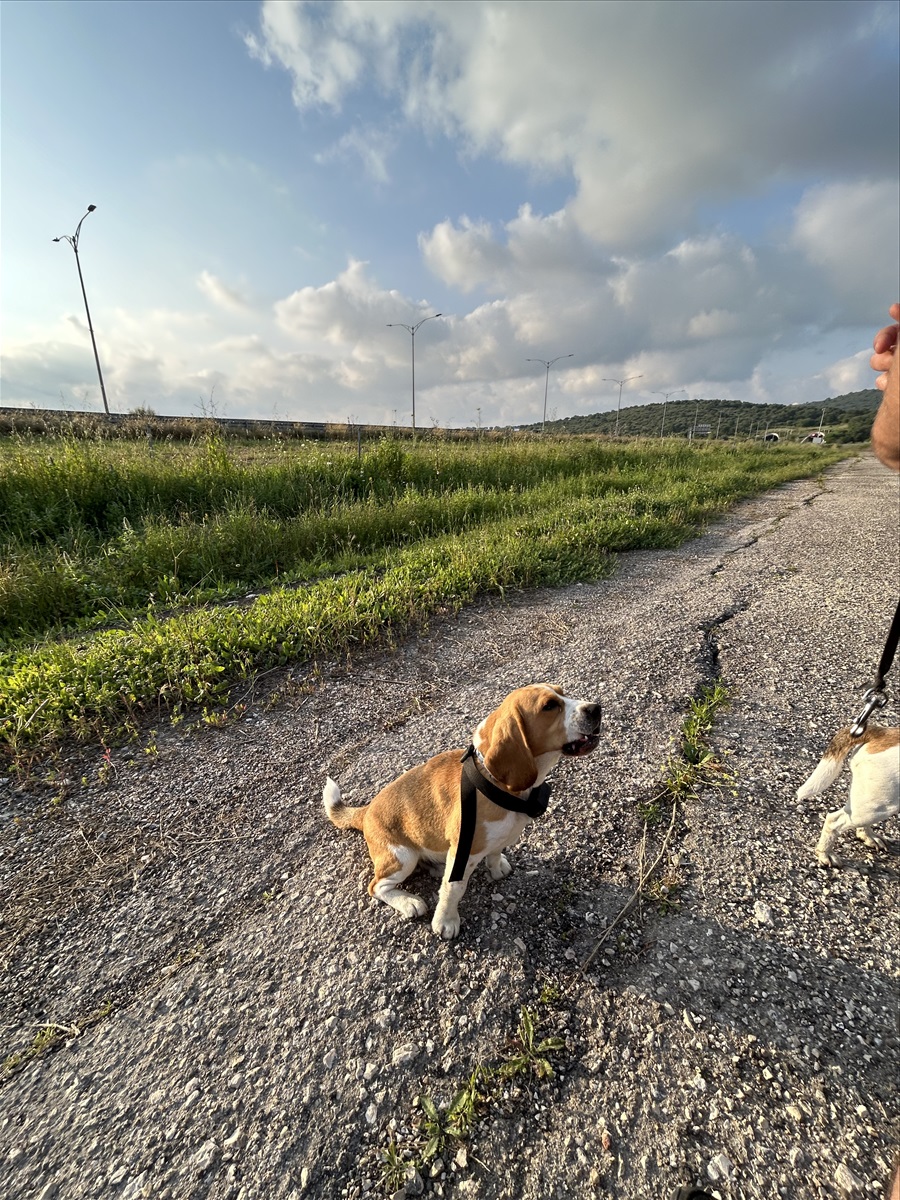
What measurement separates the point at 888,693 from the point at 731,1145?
10.2 ft

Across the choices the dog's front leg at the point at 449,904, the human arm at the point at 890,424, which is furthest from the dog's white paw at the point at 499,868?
the human arm at the point at 890,424

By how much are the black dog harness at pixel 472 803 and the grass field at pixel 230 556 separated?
2.13m

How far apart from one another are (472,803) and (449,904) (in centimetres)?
39

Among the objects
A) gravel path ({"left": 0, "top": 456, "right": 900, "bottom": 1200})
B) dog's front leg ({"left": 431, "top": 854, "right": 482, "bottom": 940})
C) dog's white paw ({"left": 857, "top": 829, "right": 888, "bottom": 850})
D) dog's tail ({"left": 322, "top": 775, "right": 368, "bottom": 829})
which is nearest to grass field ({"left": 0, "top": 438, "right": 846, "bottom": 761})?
gravel path ({"left": 0, "top": 456, "right": 900, "bottom": 1200})

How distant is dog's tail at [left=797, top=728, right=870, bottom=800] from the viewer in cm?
215

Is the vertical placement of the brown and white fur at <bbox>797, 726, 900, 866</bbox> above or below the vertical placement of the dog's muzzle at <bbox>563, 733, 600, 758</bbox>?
below

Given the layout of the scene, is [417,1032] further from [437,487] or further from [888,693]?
[437,487]

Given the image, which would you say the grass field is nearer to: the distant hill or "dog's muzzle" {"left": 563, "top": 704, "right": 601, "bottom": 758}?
"dog's muzzle" {"left": 563, "top": 704, "right": 601, "bottom": 758}

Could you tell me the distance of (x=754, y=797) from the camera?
2494 millimetres

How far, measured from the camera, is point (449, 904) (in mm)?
1910

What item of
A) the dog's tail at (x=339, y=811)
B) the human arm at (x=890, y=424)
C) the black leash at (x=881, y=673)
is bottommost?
the dog's tail at (x=339, y=811)

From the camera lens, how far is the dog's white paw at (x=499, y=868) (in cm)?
217

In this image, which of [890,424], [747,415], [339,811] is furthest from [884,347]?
[747,415]

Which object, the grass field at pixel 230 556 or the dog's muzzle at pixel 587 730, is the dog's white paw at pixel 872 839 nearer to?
the dog's muzzle at pixel 587 730
